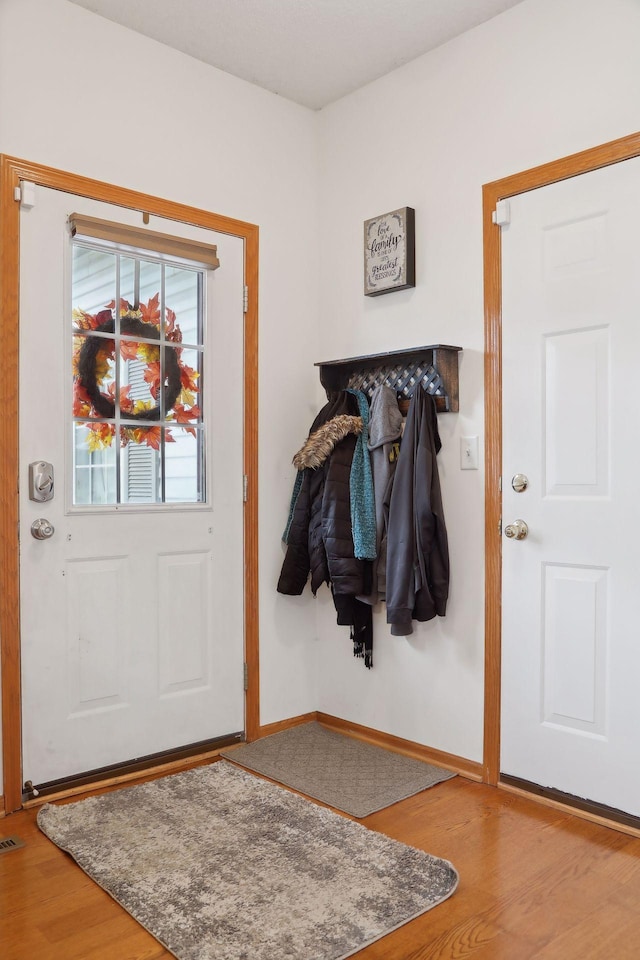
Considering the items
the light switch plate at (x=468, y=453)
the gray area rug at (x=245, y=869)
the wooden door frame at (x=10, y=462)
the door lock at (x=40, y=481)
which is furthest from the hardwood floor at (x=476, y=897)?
the light switch plate at (x=468, y=453)

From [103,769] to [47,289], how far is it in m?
1.70

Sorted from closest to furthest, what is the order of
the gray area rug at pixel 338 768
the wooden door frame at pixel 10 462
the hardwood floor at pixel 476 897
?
the hardwood floor at pixel 476 897
the wooden door frame at pixel 10 462
the gray area rug at pixel 338 768

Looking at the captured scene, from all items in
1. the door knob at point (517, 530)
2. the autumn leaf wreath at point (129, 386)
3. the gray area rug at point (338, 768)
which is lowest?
the gray area rug at point (338, 768)

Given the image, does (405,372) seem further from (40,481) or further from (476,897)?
(476,897)

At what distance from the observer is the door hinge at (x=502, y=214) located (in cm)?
266

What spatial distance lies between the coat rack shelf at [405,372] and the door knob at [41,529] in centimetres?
129

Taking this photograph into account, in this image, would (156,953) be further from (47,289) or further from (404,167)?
(404,167)

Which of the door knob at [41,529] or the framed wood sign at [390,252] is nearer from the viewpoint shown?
the door knob at [41,529]

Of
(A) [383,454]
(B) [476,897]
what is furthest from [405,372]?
(B) [476,897]

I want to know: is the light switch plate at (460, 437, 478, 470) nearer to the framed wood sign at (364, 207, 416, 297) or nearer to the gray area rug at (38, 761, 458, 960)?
the framed wood sign at (364, 207, 416, 297)

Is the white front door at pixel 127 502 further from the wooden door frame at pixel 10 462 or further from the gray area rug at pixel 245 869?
the gray area rug at pixel 245 869

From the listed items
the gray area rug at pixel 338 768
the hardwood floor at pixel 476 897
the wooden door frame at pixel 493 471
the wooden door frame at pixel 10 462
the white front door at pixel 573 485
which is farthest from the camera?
the wooden door frame at pixel 493 471

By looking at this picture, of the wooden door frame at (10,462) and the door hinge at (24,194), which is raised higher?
the door hinge at (24,194)

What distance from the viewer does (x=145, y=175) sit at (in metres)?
2.84
